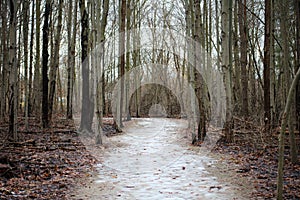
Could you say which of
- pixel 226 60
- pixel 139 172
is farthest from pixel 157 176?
pixel 226 60

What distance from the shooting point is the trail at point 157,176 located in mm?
4883

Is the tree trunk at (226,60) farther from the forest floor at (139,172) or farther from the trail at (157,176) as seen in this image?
the trail at (157,176)

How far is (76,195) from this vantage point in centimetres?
483

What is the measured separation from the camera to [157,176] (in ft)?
19.9

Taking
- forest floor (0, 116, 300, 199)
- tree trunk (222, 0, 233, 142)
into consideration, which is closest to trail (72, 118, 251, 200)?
Answer: forest floor (0, 116, 300, 199)

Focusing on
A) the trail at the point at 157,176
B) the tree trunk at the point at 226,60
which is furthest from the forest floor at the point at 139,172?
the tree trunk at the point at 226,60

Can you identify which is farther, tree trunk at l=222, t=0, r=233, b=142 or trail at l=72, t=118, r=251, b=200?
tree trunk at l=222, t=0, r=233, b=142

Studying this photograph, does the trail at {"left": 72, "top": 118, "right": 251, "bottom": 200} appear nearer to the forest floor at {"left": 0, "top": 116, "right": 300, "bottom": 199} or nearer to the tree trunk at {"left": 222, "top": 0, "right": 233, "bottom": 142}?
the forest floor at {"left": 0, "top": 116, "right": 300, "bottom": 199}

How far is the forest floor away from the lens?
487cm

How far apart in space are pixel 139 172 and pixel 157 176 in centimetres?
51

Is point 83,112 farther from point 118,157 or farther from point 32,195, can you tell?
point 32,195

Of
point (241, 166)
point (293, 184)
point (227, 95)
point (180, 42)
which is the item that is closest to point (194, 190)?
point (293, 184)

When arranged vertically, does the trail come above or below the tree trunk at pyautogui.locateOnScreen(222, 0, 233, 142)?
below

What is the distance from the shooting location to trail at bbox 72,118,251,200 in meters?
4.88
